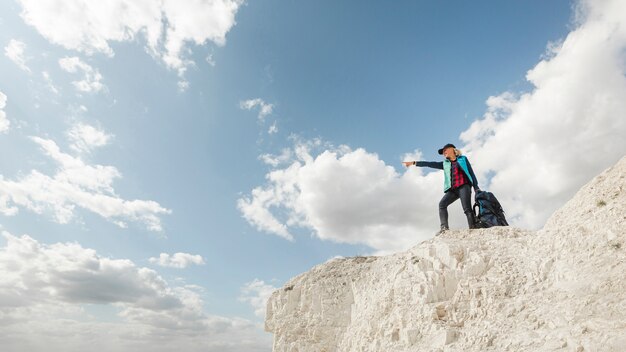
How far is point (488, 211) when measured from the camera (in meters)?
13.8

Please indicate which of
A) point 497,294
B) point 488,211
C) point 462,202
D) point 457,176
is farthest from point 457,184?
point 497,294

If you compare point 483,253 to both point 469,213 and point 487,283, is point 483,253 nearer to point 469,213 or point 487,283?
point 487,283

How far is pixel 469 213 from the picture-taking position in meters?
13.4

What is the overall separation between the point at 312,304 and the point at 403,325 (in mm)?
4694

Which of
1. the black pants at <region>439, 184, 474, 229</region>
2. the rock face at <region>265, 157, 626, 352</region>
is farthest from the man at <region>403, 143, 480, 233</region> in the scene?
the rock face at <region>265, 157, 626, 352</region>

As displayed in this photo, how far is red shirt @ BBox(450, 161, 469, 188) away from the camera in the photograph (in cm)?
1355

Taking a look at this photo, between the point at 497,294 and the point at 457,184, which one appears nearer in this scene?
the point at 497,294

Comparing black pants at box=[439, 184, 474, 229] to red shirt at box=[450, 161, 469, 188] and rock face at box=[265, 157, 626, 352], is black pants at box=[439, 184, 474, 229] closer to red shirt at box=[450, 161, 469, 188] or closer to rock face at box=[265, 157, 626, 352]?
red shirt at box=[450, 161, 469, 188]

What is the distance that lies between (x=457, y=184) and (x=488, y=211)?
154 cm

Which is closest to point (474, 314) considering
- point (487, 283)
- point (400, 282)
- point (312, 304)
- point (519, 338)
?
point (487, 283)

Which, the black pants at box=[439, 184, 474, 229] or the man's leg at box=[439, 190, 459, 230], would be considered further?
the man's leg at box=[439, 190, 459, 230]

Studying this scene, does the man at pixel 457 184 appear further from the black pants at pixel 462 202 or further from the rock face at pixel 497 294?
the rock face at pixel 497 294

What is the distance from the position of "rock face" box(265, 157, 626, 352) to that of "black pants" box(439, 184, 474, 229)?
1.06m

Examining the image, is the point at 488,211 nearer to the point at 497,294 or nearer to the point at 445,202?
the point at 445,202
